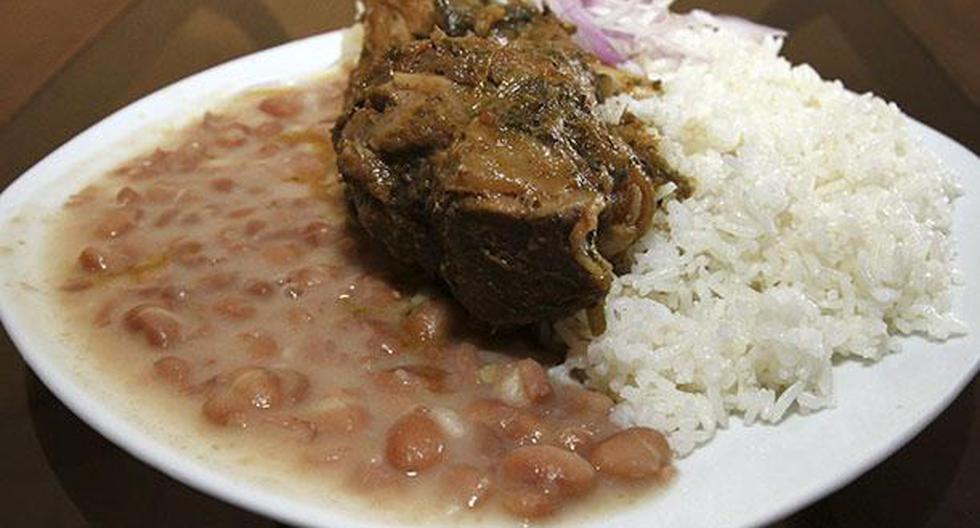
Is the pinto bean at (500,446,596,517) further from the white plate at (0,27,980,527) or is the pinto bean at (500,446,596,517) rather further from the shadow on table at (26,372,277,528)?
the shadow on table at (26,372,277,528)

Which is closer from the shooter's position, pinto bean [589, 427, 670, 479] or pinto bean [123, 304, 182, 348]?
pinto bean [589, 427, 670, 479]

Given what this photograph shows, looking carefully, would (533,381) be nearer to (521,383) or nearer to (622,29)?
(521,383)

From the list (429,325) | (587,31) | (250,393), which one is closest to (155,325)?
(250,393)

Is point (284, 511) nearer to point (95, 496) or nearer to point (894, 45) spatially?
point (95, 496)

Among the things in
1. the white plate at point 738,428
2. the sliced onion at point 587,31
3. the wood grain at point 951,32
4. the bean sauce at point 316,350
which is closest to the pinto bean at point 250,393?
the bean sauce at point 316,350

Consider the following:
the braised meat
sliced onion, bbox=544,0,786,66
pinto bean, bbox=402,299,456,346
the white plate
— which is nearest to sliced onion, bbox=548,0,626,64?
sliced onion, bbox=544,0,786,66

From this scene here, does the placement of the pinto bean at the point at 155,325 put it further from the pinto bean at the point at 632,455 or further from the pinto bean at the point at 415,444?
the pinto bean at the point at 632,455

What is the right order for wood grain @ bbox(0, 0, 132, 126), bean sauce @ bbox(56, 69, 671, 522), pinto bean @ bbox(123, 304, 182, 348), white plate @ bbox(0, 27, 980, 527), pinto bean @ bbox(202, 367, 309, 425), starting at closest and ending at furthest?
white plate @ bbox(0, 27, 980, 527) → bean sauce @ bbox(56, 69, 671, 522) → pinto bean @ bbox(202, 367, 309, 425) → pinto bean @ bbox(123, 304, 182, 348) → wood grain @ bbox(0, 0, 132, 126)

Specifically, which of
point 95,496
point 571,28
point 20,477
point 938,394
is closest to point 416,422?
point 95,496
